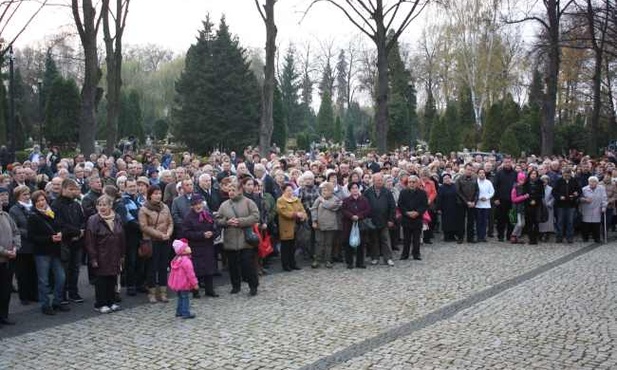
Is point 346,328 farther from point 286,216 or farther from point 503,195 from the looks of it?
point 503,195

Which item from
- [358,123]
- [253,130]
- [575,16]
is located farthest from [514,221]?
[358,123]

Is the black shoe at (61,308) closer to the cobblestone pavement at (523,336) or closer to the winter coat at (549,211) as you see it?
the cobblestone pavement at (523,336)

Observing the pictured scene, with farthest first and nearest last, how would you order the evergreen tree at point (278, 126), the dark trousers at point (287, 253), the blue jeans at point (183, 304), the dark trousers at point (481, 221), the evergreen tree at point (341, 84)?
1. the evergreen tree at point (341, 84)
2. the evergreen tree at point (278, 126)
3. the dark trousers at point (481, 221)
4. the dark trousers at point (287, 253)
5. the blue jeans at point (183, 304)

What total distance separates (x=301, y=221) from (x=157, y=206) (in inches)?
128

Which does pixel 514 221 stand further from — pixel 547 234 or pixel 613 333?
pixel 613 333

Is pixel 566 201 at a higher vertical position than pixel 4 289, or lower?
higher

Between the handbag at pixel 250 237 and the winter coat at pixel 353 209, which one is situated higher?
the winter coat at pixel 353 209

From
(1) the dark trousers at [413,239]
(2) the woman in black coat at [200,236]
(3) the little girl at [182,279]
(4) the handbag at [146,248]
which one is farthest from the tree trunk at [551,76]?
(3) the little girl at [182,279]

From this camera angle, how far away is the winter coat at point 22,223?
884 centimetres

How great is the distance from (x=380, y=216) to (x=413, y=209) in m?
0.87

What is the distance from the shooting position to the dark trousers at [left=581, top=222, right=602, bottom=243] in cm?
1555

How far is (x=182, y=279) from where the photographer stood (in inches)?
329

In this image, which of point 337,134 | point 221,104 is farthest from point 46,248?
point 337,134

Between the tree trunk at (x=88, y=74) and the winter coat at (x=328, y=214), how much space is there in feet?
34.9
